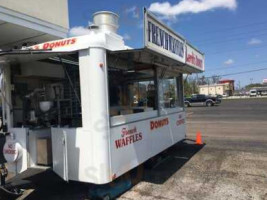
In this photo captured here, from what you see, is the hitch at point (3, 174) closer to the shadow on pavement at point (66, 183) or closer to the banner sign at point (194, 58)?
the shadow on pavement at point (66, 183)

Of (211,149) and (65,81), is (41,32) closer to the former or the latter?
(65,81)

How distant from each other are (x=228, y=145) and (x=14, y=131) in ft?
21.5

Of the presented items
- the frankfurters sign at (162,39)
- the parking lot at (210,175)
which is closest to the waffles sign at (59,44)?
the frankfurters sign at (162,39)

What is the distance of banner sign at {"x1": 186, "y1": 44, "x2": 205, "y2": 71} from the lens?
263 inches

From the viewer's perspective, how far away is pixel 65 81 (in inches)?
211

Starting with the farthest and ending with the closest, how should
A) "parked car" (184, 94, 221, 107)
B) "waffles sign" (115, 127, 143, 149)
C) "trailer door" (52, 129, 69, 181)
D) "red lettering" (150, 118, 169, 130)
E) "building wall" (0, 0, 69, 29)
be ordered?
"parked car" (184, 94, 221, 107), "building wall" (0, 0, 69, 29), "red lettering" (150, 118, 169, 130), "waffles sign" (115, 127, 143, 149), "trailer door" (52, 129, 69, 181)

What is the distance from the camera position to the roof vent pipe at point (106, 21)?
198 inches

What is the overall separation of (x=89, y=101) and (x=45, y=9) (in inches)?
237

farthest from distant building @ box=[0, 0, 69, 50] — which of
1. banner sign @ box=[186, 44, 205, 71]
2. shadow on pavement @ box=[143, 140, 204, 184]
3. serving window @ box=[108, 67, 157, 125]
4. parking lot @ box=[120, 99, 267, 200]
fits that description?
parking lot @ box=[120, 99, 267, 200]

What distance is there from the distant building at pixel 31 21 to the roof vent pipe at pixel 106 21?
2.87m

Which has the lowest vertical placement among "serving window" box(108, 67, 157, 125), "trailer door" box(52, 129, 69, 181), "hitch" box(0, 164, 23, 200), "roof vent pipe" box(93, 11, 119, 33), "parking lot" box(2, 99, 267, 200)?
"parking lot" box(2, 99, 267, 200)

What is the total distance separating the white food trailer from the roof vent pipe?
0.06 feet

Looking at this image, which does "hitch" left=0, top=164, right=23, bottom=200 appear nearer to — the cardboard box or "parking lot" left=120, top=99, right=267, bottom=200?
the cardboard box

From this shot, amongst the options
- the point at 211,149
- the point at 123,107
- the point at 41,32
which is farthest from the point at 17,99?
the point at 211,149
